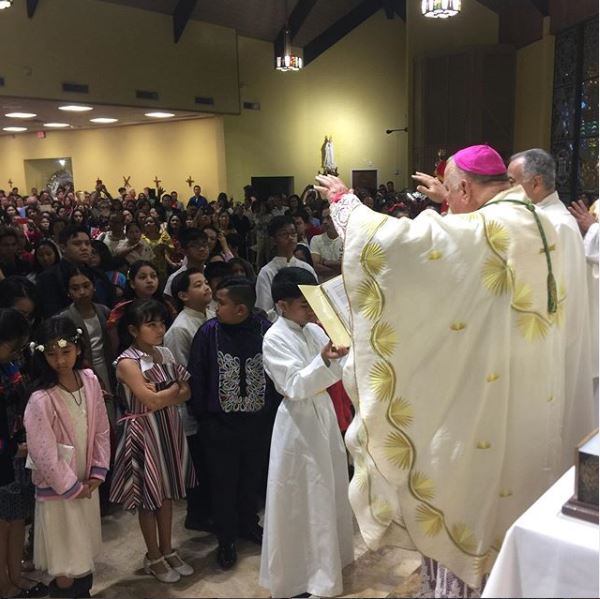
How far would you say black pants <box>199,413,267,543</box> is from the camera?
114 inches

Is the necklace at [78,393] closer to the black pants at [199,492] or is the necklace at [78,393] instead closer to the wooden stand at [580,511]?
the black pants at [199,492]

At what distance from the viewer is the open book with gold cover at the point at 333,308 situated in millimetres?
2158

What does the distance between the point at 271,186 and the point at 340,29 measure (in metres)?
4.11

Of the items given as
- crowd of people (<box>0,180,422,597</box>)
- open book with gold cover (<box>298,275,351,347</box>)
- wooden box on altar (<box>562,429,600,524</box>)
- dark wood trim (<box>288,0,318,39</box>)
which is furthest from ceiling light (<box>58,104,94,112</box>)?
wooden box on altar (<box>562,429,600,524</box>)

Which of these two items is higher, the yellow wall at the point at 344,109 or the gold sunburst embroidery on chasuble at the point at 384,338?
the yellow wall at the point at 344,109

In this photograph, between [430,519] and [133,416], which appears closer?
[430,519]

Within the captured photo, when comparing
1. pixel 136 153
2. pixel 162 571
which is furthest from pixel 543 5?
pixel 162 571

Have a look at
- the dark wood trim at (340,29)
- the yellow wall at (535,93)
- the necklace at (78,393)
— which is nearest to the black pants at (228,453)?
the necklace at (78,393)

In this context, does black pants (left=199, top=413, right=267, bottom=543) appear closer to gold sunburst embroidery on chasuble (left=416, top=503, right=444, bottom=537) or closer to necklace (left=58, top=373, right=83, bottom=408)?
necklace (left=58, top=373, right=83, bottom=408)

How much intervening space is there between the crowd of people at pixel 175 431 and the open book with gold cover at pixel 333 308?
0.35 ft

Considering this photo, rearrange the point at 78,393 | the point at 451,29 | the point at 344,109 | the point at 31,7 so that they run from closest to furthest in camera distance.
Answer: the point at 78,393 < the point at 31,7 < the point at 451,29 < the point at 344,109

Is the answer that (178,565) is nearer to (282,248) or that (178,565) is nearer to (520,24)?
(282,248)

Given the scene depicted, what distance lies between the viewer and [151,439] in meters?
2.80

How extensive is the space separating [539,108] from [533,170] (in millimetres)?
9254
